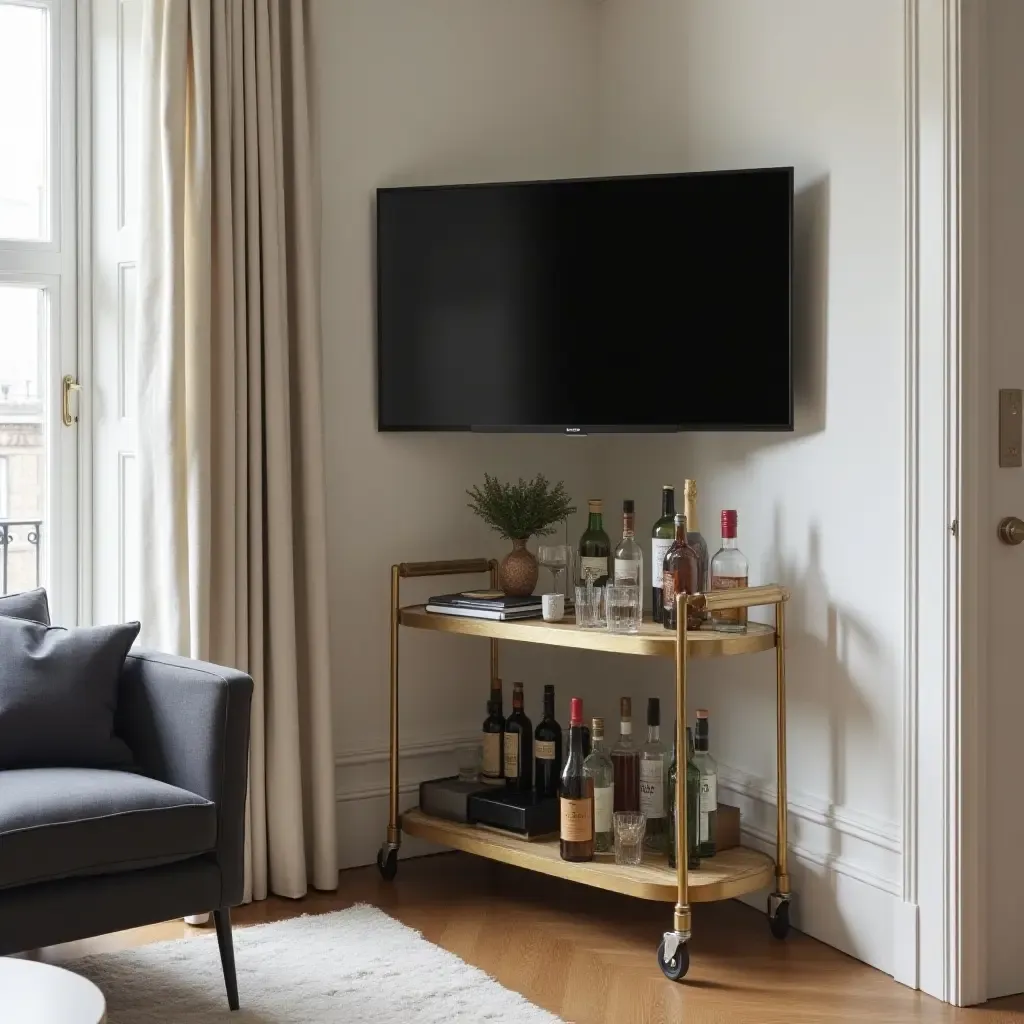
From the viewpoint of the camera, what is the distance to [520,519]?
11.7 ft

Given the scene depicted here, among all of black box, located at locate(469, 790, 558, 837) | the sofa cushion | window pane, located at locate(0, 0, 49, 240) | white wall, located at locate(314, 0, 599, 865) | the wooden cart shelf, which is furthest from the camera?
white wall, located at locate(314, 0, 599, 865)

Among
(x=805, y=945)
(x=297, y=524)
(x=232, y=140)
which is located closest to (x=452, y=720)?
(x=297, y=524)

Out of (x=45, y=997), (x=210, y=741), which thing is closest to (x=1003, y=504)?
(x=210, y=741)

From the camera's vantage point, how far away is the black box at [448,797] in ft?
11.5

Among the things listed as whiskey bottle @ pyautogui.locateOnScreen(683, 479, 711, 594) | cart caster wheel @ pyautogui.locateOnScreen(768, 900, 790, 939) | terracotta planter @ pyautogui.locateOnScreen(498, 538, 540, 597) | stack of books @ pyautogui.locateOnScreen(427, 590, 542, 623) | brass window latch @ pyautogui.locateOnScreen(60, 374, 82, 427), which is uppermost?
brass window latch @ pyautogui.locateOnScreen(60, 374, 82, 427)

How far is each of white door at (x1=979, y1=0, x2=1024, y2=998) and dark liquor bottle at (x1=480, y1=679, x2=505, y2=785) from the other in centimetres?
130

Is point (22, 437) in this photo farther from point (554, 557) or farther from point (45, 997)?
point (45, 997)

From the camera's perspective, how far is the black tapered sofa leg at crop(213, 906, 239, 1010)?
268 centimetres

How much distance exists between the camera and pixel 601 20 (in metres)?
4.06

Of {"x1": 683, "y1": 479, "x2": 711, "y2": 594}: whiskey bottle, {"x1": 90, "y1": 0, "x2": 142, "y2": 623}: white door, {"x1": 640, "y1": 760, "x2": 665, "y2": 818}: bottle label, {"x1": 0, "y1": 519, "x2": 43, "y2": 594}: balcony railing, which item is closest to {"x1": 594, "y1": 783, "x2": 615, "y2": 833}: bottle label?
{"x1": 640, "y1": 760, "x2": 665, "y2": 818}: bottle label

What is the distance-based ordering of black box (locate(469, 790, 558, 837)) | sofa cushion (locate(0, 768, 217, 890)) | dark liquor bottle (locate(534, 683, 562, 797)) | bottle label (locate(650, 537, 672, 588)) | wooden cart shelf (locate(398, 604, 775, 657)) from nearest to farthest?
sofa cushion (locate(0, 768, 217, 890)) < wooden cart shelf (locate(398, 604, 775, 657)) < bottle label (locate(650, 537, 672, 588)) < black box (locate(469, 790, 558, 837)) < dark liquor bottle (locate(534, 683, 562, 797))

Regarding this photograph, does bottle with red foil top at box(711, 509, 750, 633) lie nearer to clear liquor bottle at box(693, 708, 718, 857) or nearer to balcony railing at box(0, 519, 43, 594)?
clear liquor bottle at box(693, 708, 718, 857)

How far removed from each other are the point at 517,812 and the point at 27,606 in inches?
51.2

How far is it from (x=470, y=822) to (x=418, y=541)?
833 mm
